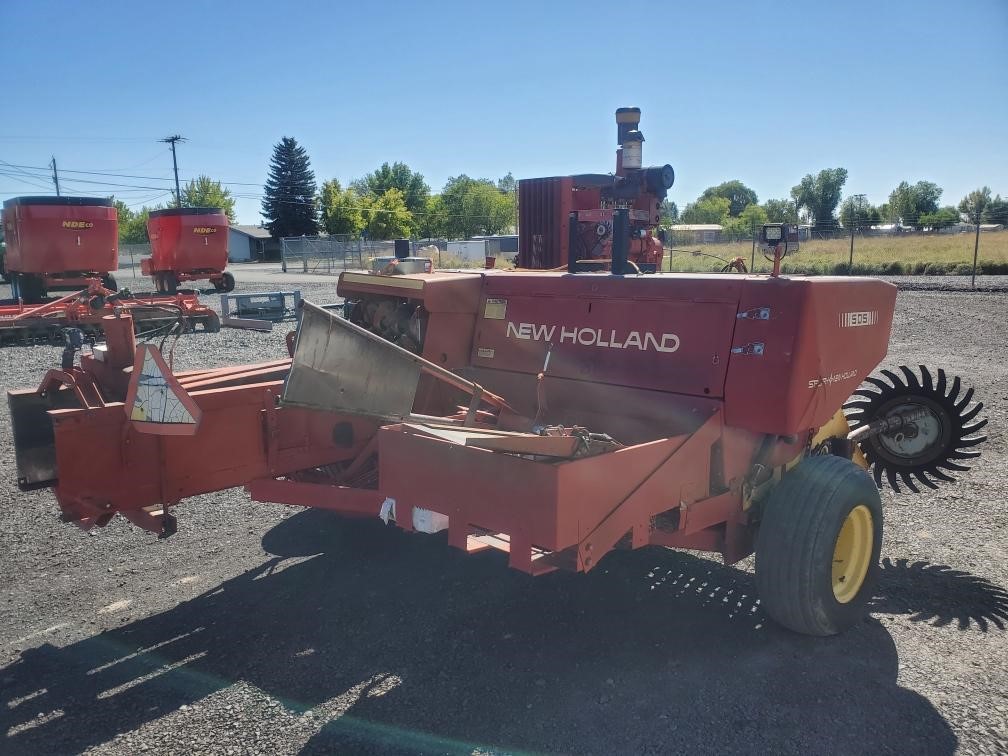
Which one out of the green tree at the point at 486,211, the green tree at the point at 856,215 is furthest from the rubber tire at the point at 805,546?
the green tree at the point at 486,211

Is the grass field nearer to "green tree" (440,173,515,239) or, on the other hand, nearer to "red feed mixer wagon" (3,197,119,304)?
"red feed mixer wagon" (3,197,119,304)

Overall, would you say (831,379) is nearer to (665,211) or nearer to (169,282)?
(665,211)

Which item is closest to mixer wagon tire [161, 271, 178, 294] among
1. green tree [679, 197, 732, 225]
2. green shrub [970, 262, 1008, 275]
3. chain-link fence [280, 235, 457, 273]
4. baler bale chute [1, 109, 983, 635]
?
chain-link fence [280, 235, 457, 273]

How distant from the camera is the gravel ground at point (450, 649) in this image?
306cm

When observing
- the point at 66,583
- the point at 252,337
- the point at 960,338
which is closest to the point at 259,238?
the point at 252,337

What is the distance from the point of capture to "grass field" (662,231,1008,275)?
26281 millimetres

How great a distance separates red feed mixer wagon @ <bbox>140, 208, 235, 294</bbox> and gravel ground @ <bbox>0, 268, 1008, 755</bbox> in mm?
16794

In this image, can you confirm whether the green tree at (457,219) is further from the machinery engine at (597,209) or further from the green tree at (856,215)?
the machinery engine at (597,209)

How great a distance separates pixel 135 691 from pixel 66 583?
4.50ft

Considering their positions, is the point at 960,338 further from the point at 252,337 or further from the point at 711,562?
the point at 252,337

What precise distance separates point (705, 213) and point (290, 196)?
45.6 metres

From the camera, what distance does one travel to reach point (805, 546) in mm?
3592

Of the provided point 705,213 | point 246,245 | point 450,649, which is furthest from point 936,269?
point 705,213

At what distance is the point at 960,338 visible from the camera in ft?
41.7
